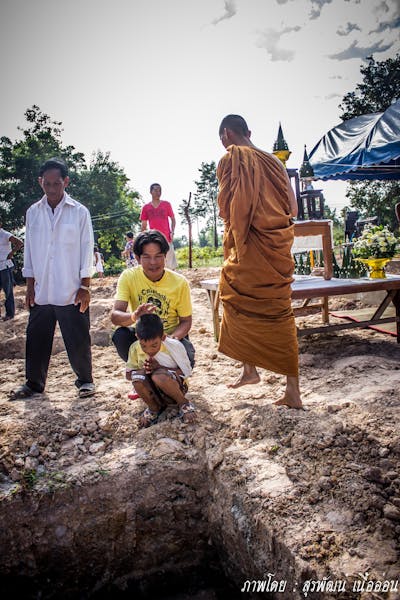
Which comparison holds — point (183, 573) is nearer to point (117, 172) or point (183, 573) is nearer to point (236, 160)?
point (236, 160)

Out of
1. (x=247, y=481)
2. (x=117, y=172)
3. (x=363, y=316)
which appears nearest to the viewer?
(x=247, y=481)

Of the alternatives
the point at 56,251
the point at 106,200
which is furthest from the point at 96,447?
the point at 106,200

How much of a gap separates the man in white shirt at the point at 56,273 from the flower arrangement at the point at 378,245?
2873mm

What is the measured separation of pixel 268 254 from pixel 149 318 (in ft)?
3.04

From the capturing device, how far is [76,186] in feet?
81.6

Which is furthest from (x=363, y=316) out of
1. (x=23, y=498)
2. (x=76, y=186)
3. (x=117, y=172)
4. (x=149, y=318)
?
(x=117, y=172)

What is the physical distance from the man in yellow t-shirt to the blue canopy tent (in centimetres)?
357

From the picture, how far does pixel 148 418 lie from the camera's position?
8.46 ft

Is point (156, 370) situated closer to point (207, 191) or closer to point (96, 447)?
point (96, 447)

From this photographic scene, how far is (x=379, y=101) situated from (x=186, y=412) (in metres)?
22.0

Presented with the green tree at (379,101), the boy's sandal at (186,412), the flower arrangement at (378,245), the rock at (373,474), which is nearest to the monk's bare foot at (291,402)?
the boy's sandal at (186,412)

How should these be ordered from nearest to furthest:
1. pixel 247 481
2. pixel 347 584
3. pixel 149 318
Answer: pixel 347 584, pixel 247 481, pixel 149 318

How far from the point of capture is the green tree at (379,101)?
19.1 m

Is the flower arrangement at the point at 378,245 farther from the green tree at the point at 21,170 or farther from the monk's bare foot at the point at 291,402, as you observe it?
the green tree at the point at 21,170
